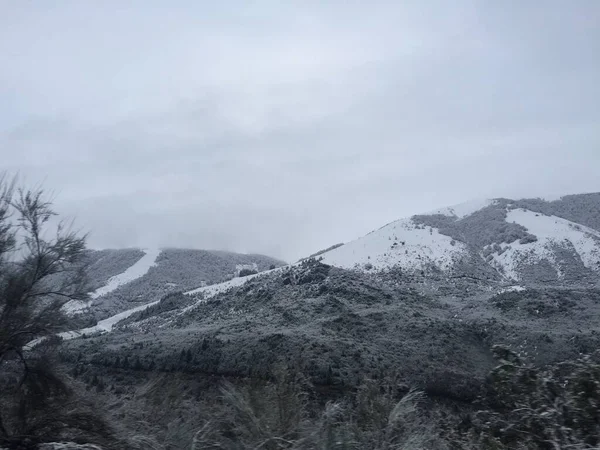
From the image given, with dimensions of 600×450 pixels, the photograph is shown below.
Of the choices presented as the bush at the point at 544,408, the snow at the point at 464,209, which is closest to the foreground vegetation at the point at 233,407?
the bush at the point at 544,408

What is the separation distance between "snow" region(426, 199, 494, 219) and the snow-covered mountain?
1566 millimetres

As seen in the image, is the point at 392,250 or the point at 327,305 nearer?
the point at 327,305

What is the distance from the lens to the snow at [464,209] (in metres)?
56.6

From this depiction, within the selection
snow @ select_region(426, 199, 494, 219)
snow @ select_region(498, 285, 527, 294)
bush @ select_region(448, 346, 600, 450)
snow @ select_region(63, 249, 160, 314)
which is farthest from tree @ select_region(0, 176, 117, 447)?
snow @ select_region(426, 199, 494, 219)

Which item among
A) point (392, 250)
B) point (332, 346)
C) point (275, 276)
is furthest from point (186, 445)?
point (392, 250)

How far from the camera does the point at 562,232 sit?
4484 centimetres

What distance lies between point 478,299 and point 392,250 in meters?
12.1

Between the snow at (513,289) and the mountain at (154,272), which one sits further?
the mountain at (154,272)

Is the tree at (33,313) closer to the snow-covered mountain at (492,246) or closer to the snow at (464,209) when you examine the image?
the snow-covered mountain at (492,246)

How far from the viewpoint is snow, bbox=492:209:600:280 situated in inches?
1599

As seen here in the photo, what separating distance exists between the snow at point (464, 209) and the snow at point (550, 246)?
29.6 ft

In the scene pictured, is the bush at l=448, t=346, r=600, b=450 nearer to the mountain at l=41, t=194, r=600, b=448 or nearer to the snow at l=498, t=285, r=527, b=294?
the mountain at l=41, t=194, r=600, b=448

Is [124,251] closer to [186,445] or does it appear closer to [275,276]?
[275,276]

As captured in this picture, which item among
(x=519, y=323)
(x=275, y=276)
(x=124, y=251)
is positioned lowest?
(x=519, y=323)
